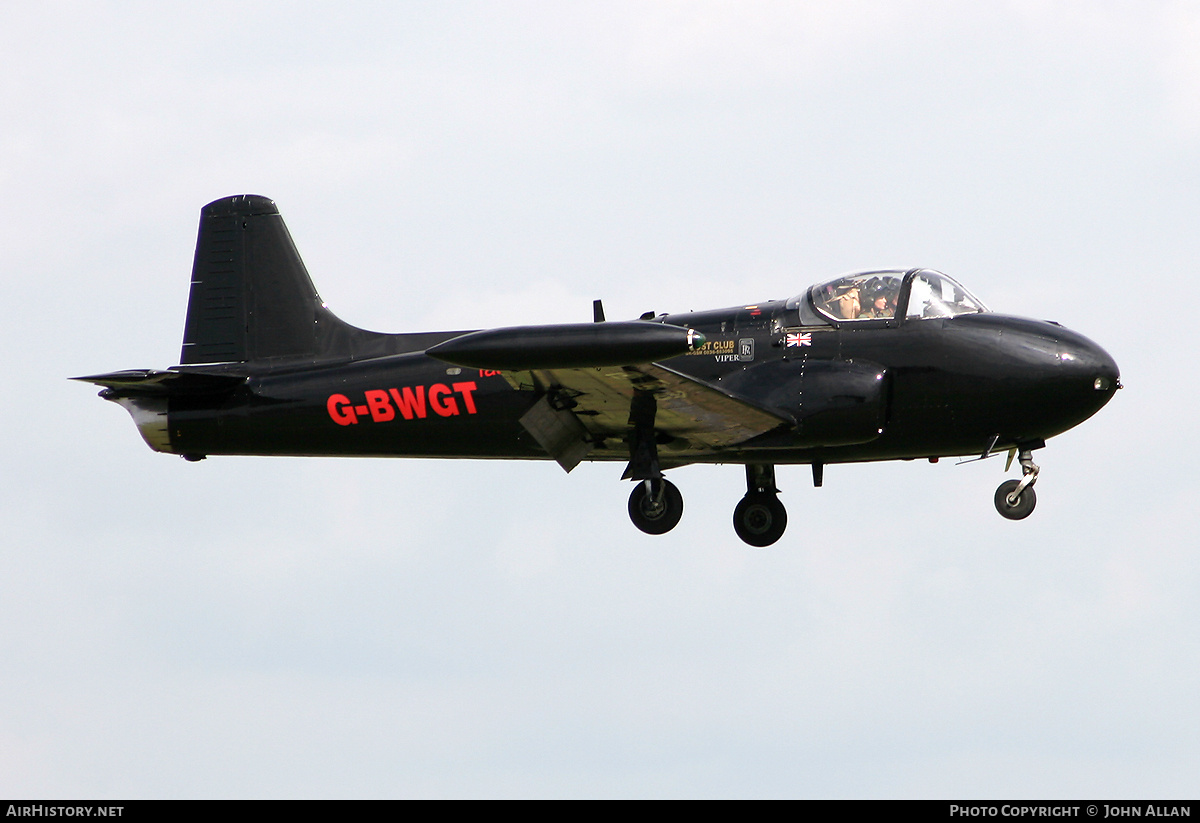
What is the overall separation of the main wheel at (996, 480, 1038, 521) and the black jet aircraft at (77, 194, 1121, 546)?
2 centimetres

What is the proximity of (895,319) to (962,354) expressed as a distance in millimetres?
872

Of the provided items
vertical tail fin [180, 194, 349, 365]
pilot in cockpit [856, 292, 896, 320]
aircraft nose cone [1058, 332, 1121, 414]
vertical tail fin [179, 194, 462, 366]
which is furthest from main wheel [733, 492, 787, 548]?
vertical tail fin [180, 194, 349, 365]

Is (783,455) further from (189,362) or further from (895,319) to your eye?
(189,362)

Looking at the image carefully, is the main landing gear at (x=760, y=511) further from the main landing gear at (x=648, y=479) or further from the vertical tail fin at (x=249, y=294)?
the vertical tail fin at (x=249, y=294)

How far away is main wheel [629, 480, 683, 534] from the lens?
19000mm

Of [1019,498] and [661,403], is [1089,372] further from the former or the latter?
[661,403]

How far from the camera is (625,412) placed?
18.6 m

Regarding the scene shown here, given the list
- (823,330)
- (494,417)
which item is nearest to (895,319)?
(823,330)

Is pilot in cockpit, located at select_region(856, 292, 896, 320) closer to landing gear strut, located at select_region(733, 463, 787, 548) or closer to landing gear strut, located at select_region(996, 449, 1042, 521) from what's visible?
landing gear strut, located at select_region(996, 449, 1042, 521)

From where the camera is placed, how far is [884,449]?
18984mm

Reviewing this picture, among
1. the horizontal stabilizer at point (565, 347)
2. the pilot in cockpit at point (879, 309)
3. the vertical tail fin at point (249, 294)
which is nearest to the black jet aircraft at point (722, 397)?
the pilot in cockpit at point (879, 309)
